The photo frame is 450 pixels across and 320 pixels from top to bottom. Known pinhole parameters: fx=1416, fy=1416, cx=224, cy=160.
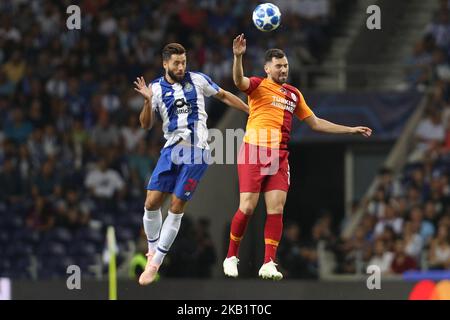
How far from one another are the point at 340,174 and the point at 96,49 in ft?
18.5

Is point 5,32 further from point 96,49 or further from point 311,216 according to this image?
point 311,216

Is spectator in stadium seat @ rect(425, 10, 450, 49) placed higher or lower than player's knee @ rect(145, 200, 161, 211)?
higher

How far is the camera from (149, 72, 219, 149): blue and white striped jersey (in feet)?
55.2

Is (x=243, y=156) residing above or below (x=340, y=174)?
below

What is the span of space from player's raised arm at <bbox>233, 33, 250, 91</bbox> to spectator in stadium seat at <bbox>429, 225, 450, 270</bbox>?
7.43 metres

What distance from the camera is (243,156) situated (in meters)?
16.8

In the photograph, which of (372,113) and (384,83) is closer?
(372,113)

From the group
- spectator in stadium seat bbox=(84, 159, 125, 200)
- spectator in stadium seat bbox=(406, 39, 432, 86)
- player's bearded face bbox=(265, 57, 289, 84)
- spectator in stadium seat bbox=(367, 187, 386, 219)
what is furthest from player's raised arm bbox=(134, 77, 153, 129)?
spectator in stadium seat bbox=(406, 39, 432, 86)

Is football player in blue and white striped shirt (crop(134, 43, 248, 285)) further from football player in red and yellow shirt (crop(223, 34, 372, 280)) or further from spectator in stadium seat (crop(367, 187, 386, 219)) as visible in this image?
spectator in stadium seat (crop(367, 187, 386, 219))

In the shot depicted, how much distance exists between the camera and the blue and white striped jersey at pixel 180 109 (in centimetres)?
1681
